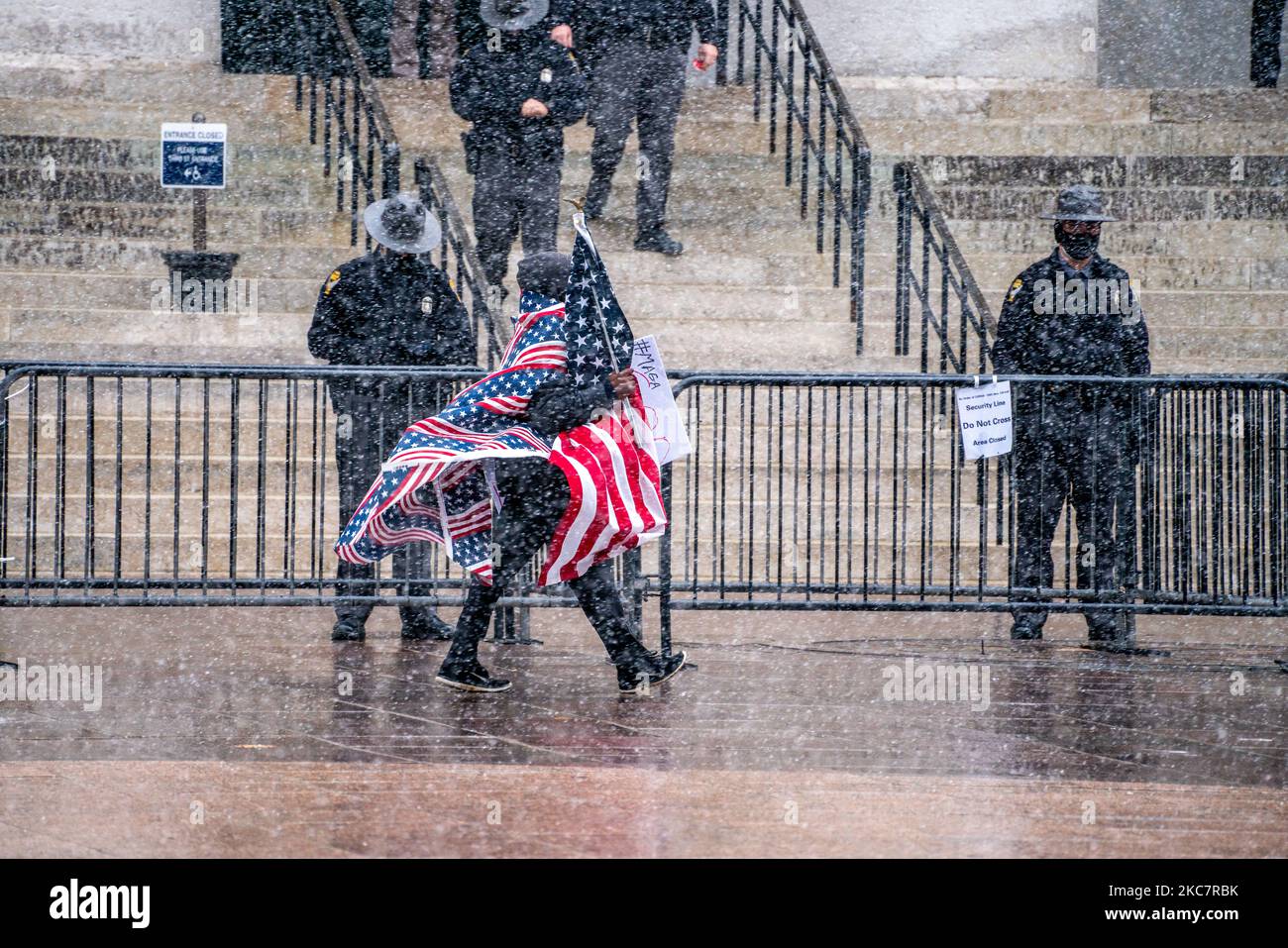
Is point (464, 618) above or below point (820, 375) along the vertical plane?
below

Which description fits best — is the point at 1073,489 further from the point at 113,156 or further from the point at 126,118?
the point at 126,118

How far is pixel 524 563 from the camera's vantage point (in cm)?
778

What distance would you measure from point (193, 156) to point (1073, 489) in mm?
6510

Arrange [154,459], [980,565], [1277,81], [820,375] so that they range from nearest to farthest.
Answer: [820,375]
[980,565]
[154,459]
[1277,81]

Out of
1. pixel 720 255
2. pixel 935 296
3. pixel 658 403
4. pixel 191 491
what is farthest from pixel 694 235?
pixel 658 403

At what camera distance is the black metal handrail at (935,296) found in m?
12.1

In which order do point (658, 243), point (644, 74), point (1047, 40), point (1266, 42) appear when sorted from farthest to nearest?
1. point (1047, 40)
2. point (1266, 42)
3. point (658, 243)
4. point (644, 74)

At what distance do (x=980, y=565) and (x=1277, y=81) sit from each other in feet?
36.3

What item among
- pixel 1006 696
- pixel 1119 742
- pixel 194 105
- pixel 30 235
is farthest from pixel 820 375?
pixel 194 105

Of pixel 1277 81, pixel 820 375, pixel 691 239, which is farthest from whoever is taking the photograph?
pixel 1277 81

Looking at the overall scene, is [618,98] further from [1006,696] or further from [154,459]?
[1006,696]

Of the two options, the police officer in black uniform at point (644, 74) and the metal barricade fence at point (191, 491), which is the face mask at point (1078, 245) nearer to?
the metal barricade fence at point (191, 491)

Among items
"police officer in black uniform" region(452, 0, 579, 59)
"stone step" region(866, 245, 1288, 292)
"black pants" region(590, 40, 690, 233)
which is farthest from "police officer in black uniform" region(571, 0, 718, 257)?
"stone step" region(866, 245, 1288, 292)

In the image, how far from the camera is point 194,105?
16125mm
